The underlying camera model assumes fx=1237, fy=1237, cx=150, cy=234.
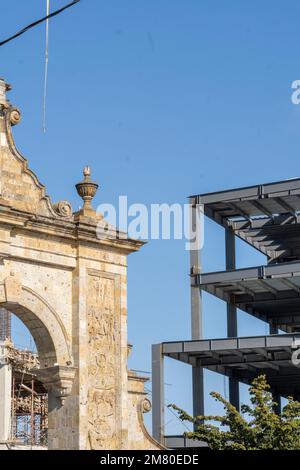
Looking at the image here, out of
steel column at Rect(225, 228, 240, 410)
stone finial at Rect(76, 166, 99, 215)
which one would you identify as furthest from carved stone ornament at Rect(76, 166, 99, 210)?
steel column at Rect(225, 228, 240, 410)

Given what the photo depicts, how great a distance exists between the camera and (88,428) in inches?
1081

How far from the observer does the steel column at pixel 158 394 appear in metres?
43.9

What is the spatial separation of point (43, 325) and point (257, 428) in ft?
27.1

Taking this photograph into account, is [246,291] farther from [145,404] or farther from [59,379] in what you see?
[59,379]

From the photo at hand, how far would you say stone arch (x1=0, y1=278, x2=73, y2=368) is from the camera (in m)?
26.9

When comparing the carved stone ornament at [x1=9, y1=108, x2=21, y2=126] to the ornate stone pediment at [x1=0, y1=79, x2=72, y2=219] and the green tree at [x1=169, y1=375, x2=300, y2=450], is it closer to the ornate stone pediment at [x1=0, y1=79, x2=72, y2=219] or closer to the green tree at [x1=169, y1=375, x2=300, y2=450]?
the ornate stone pediment at [x1=0, y1=79, x2=72, y2=219]

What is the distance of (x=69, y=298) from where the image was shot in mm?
27781

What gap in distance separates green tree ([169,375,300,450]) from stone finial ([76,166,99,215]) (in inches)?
305

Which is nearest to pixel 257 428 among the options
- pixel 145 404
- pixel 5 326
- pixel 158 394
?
pixel 145 404

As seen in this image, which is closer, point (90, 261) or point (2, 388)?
point (90, 261)

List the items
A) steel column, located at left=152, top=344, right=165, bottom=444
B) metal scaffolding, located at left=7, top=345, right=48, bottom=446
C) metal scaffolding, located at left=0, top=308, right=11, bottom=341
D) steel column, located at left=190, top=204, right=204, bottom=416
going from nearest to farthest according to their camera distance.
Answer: steel column, located at left=152, top=344, right=165, bottom=444
steel column, located at left=190, top=204, right=204, bottom=416
metal scaffolding, located at left=7, top=345, right=48, bottom=446
metal scaffolding, located at left=0, top=308, right=11, bottom=341
